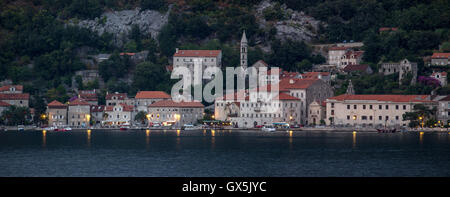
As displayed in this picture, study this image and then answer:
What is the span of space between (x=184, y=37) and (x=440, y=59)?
42.2 m

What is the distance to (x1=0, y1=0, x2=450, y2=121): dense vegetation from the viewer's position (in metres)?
126

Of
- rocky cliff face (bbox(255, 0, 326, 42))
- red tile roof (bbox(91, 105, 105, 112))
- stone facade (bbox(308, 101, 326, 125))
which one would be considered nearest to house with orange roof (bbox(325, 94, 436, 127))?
stone facade (bbox(308, 101, 326, 125))

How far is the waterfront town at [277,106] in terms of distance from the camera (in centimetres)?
10406

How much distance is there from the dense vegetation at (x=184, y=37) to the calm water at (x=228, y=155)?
3018 cm

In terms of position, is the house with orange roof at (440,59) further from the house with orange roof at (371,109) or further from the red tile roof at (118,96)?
the red tile roof at (118,96)

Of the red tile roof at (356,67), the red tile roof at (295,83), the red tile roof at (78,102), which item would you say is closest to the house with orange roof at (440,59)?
the red tile roof at (356,67)

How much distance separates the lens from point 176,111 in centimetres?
11462

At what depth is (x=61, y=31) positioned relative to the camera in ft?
463

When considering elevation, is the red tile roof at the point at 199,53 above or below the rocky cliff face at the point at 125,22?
below

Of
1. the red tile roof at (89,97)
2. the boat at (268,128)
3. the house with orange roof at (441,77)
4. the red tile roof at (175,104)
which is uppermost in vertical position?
the house with orange roof at (441,77)

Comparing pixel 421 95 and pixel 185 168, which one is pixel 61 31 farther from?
pixel 185 168

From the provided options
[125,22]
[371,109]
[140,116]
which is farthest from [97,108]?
[371,109]
